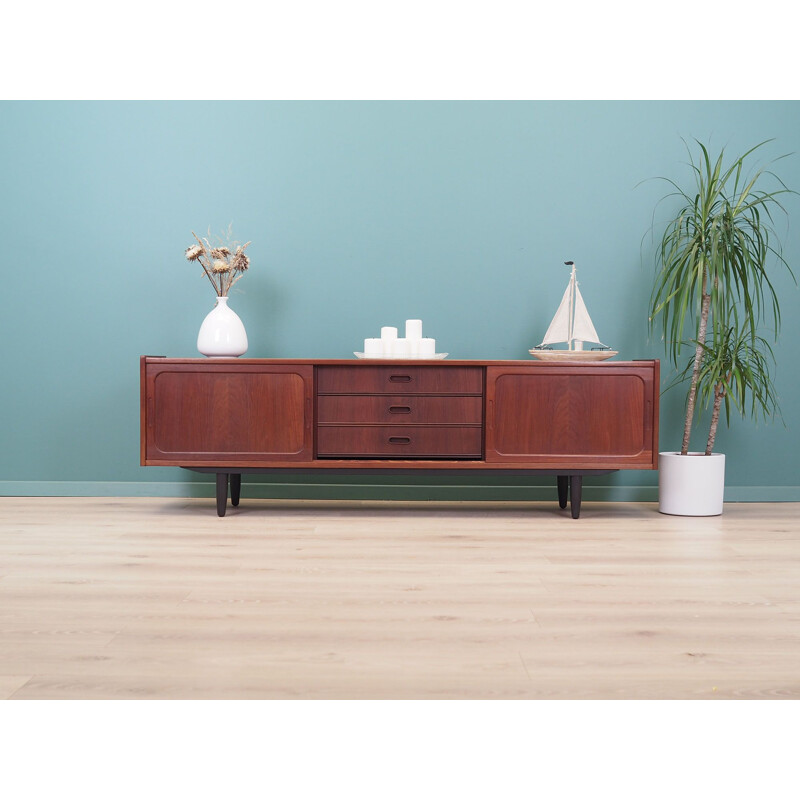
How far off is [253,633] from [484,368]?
1628mm

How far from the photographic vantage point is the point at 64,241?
3418 mm

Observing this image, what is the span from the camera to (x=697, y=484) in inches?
121

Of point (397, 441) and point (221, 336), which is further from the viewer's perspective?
point (221, 336)

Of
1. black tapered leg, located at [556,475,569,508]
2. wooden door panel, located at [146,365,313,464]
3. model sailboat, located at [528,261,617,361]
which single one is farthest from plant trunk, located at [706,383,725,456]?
wooden door panel, located at [146,365,313,464]

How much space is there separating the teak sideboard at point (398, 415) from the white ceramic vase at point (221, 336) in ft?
0.51

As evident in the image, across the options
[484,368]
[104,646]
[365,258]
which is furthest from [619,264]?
[104,646]

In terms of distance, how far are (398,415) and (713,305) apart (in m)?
1.33

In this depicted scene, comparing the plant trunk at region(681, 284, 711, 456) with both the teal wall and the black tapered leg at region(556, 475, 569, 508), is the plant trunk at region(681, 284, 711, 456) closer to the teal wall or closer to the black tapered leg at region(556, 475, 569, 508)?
the teal wall

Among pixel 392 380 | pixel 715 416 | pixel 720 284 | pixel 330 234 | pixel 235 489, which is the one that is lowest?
pixel 235 489

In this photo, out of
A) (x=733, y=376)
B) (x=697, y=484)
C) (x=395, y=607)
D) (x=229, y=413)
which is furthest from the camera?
(x=733, y=376)

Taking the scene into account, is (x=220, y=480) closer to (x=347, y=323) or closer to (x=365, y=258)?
(x=347, y=323)

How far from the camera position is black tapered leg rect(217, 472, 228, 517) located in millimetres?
3006

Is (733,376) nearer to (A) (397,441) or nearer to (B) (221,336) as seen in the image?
(A) (397,441)

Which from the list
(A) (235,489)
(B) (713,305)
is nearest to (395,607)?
(A) (235,489)
